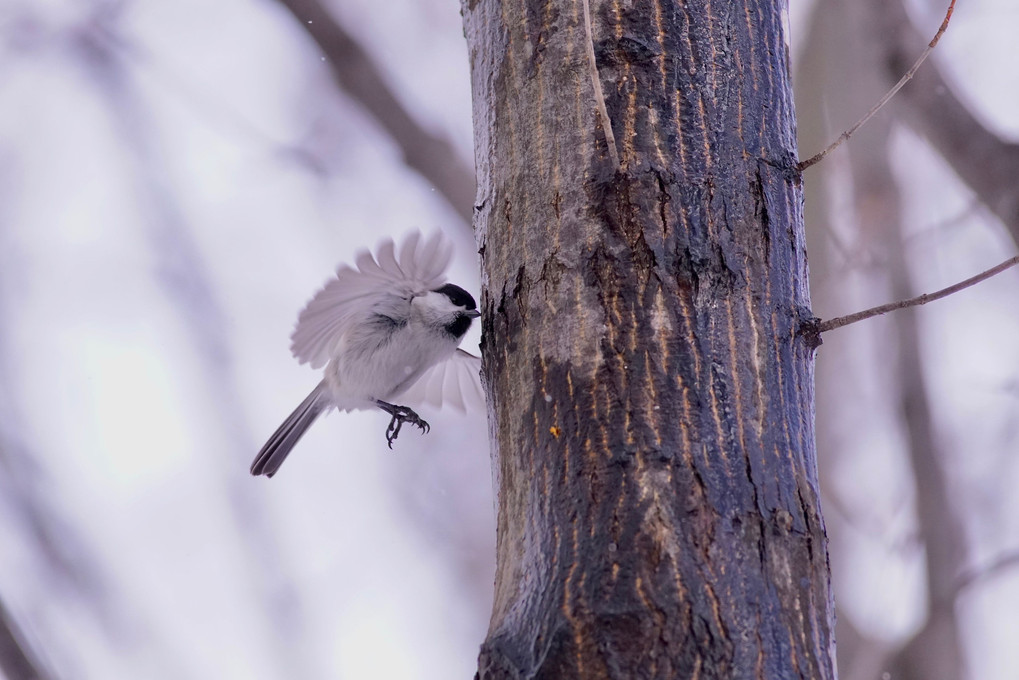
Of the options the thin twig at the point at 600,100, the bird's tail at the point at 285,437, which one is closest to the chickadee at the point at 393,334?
the bird's tail at the point at 285,437

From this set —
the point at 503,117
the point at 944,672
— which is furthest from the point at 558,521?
the point at 944,672

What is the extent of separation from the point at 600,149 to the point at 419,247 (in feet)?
4.39

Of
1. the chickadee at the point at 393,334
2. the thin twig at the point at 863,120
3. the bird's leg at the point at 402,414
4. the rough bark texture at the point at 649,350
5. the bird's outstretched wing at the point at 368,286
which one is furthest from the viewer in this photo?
the bird's leg at the point at 402,414

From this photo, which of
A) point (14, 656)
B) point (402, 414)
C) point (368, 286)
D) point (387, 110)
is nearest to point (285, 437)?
point (402, 414)

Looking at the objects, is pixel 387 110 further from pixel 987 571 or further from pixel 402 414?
pixel 987 571

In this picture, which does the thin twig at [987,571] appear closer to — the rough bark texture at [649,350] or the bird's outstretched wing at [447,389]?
the bird's outstretched wing at [447,389]

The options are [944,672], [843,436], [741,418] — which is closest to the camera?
[741,418]

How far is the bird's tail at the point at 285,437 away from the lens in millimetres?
3781

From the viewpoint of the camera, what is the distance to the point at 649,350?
1.28 meters

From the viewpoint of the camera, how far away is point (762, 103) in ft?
4.80

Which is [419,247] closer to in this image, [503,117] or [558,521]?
[503,117]

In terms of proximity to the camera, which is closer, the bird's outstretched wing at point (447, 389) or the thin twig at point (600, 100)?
the thin twig at point (600, 100)

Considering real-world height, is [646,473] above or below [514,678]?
above

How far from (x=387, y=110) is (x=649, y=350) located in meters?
2.43
